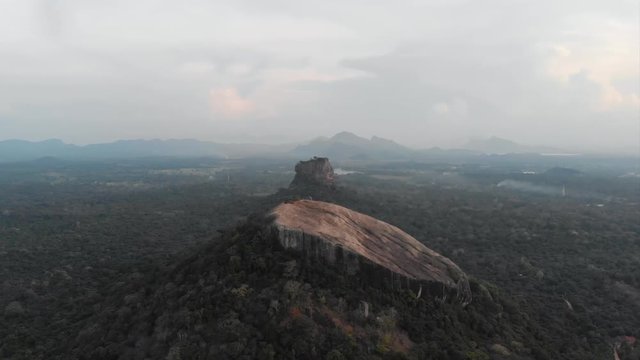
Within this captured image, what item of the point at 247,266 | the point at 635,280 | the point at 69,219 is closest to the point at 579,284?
the point at 635,280

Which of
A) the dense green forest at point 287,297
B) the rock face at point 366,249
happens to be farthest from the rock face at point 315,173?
the rock face at point 366,249

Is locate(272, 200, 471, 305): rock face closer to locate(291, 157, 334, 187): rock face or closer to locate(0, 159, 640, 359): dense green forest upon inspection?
locate(0, 159, 640, 359): dense green forest

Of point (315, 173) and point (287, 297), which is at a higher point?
point (315, 173)

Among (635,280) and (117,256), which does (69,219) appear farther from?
(635,280)

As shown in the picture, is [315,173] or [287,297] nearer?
[287,297]

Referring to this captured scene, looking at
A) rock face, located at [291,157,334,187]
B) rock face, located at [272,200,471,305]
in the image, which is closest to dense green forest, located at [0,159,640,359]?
rock face, located at [272,200,471,305]

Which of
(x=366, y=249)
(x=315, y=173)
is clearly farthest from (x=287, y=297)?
(x=315, y=173)

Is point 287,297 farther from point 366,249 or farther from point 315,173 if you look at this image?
point 315,173
